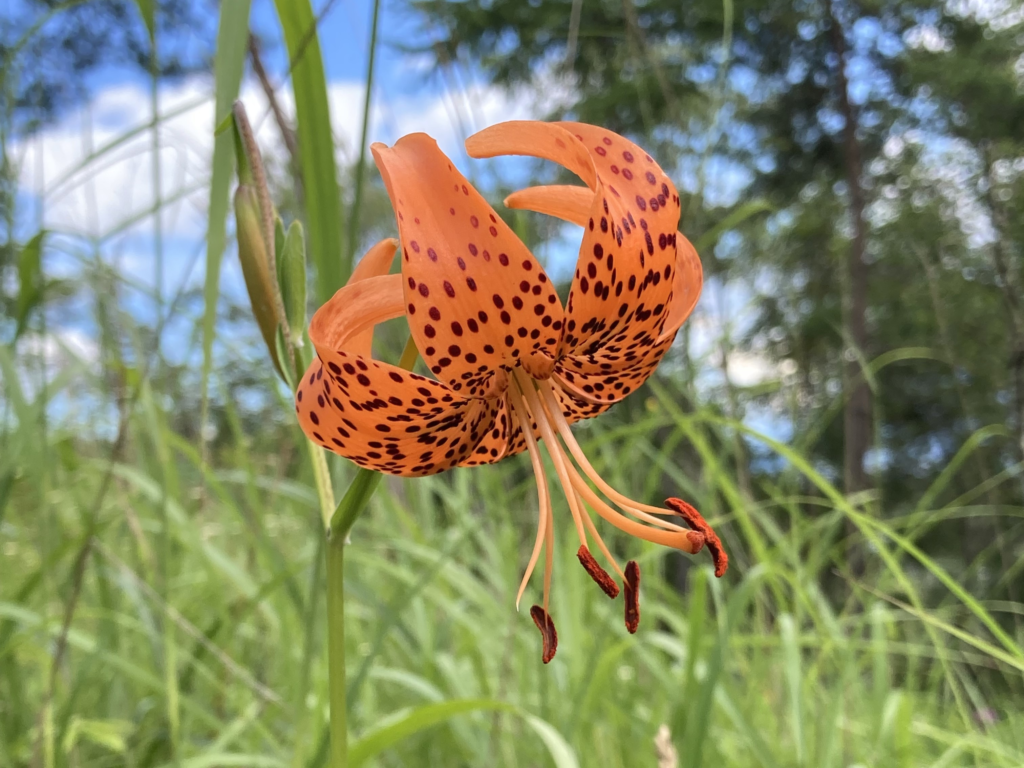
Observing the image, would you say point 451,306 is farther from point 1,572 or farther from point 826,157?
point 826,157

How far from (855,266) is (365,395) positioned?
739cm

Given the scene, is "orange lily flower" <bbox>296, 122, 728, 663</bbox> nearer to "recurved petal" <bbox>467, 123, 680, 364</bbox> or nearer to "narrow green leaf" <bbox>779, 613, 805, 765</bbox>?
"recurved petal" <bbox>467, 123, 680, 364</bbox>

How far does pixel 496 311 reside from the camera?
421 mm

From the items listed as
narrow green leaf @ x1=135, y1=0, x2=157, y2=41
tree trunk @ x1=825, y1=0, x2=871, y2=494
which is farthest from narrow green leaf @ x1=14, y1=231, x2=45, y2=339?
tree trunk @ x1=825, y1=0, x2=871, y2=494

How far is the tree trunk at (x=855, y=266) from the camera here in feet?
21.7

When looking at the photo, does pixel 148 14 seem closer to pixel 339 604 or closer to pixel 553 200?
pixel 553 200

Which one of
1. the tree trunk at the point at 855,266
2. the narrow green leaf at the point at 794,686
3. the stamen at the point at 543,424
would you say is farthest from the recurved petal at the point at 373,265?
the tree trunk at the point at 855,266

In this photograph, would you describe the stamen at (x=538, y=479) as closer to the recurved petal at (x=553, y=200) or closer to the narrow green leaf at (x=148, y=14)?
the recurved petal at (x=553, y=200)

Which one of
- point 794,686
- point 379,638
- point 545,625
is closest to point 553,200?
point 545,625

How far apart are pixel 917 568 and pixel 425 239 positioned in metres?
8.37

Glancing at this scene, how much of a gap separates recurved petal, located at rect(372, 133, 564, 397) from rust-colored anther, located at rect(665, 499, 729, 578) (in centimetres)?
16

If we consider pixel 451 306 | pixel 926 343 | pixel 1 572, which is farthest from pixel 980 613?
pixel 926 343

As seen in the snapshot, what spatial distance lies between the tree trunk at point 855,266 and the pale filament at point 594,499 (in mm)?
6356

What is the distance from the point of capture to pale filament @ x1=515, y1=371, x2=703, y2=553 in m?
0.45
